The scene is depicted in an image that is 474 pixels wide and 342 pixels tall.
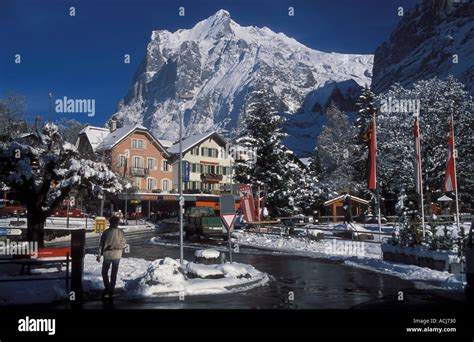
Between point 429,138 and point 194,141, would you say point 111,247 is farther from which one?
point 194,141

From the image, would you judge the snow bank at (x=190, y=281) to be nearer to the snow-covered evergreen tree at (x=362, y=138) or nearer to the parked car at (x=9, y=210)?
the snow-covered evergreen tree at (x=362, y=138)

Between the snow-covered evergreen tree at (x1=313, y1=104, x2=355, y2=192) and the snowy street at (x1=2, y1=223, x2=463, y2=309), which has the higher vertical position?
the snow-covered evergreen tree at (x1=313, y1=104, x2=355, y2=192)

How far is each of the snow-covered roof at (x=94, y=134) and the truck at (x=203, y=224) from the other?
25.3 meters

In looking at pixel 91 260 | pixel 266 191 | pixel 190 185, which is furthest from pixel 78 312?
pixel 190 185

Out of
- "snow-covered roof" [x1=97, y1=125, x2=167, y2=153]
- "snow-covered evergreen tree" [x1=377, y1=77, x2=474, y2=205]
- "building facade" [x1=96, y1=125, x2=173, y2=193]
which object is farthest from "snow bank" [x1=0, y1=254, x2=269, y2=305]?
"snow-covered roof" [x1=97, y1=125, x2=167, y2=153]

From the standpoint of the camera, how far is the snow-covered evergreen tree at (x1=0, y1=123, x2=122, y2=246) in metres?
15.1

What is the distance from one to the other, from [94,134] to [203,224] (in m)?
31.9

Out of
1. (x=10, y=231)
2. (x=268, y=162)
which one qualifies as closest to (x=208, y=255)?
(x=10, y=231)

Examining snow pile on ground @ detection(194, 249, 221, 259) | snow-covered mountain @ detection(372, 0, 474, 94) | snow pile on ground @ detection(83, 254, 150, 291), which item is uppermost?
snow-covered mountain @ detection(372, 0, 474, 94)

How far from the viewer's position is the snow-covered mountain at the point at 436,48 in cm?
4194

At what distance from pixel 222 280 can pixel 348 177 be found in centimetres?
4637

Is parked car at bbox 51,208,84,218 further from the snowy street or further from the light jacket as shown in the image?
the light jacket

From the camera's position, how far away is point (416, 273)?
14844mm

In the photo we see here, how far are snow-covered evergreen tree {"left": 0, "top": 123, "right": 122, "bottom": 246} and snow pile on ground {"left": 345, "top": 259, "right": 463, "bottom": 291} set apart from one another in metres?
9.71
